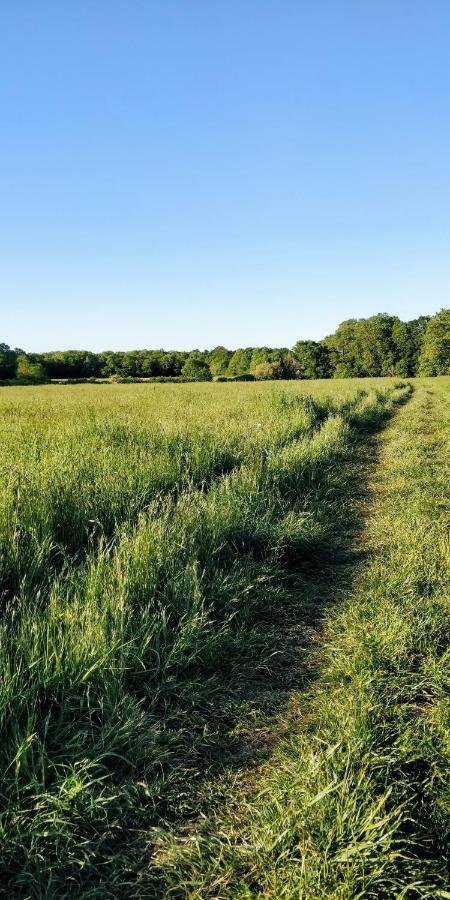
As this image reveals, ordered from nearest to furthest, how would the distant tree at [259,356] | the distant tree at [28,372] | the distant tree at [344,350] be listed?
the distant tree at [28,372] → the distant tree at [344,350] → the distant tree at [259,356]

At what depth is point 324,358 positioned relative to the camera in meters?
116

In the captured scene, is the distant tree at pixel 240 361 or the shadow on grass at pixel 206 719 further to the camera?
the distant tree at pixel 240 361

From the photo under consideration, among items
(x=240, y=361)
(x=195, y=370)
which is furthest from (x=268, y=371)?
(x=240, y=361)

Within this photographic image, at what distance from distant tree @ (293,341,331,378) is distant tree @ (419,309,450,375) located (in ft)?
82.2

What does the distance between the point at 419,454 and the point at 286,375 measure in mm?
95710

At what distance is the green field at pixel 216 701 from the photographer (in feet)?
6.07

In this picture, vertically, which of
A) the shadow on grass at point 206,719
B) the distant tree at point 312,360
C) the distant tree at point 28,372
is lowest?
the shadow on grass at point 206,719

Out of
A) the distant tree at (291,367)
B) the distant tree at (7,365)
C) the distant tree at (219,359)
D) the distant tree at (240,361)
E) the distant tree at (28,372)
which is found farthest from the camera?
the distant tree at (219,359)

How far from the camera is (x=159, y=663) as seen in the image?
2936mm

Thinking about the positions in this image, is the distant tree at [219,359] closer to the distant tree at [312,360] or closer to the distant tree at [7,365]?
the distant tree at [312,360]

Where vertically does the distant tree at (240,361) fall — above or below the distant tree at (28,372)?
above

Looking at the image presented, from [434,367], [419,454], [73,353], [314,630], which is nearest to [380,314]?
[434,367]

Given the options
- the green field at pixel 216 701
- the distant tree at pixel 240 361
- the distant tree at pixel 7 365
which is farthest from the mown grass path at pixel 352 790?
the distant tree at pixel 240 361

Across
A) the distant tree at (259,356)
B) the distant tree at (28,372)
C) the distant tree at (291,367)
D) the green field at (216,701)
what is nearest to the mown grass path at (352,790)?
the green field at (216,701)
